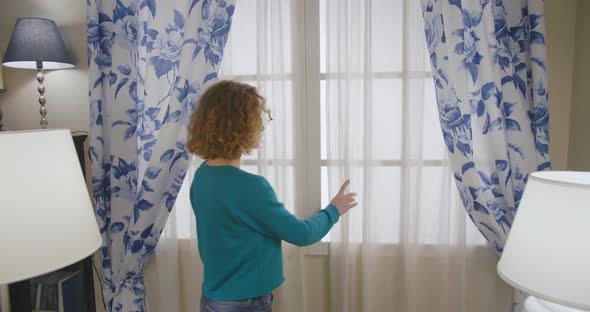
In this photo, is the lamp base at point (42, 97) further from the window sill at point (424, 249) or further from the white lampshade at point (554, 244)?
the white lampshade at point (554, 244)

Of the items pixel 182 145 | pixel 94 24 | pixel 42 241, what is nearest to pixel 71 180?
pixel 42 241

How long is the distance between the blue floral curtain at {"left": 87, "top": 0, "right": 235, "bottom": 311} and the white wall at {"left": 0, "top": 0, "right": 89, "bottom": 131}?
25cm

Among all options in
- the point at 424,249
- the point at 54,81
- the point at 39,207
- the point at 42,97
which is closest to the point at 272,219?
the point at 39,207

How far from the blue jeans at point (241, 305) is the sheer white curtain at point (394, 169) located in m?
0.57

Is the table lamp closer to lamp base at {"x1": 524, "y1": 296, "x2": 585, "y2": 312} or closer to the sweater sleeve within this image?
the sweater sleeve

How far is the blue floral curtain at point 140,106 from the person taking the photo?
176 cm

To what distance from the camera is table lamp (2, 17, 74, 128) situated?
180 cm

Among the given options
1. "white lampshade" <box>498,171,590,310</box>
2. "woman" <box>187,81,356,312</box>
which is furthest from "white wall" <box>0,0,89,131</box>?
"white lampshade" <box>498,171,590,310</box>

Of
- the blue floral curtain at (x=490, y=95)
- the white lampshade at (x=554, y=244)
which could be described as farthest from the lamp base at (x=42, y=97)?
the white lampshade at (x=554, y=244)

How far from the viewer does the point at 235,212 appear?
124 cm

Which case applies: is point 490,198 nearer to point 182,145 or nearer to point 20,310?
point 182,145

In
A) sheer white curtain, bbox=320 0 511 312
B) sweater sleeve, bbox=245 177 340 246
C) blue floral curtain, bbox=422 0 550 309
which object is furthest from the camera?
sheer white curtain, bbox=320 0 511 312

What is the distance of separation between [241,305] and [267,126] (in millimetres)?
818

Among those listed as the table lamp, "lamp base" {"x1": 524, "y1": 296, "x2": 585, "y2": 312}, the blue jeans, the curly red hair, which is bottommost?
the blue jeans
